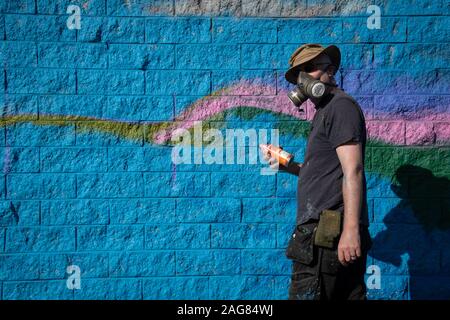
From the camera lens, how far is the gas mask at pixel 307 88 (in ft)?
11.7

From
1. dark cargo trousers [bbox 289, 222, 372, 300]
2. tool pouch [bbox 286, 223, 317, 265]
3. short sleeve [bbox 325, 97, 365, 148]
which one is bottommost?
dark cargo trousers [bbox 289, 222, 372, 300]

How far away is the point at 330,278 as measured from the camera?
3445 millimetres

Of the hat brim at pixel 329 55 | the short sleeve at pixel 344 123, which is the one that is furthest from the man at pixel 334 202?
the hat brim at pixel 329 55

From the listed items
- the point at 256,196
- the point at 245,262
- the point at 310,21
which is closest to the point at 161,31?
the point at 310,21

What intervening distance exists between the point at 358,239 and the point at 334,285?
31 cm

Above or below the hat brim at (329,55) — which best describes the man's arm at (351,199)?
below

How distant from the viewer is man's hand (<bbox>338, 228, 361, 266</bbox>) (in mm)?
3322

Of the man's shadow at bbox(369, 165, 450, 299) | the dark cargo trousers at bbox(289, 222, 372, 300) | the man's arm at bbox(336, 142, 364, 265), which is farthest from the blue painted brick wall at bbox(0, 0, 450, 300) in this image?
the man's arm at bbox(336, 142, 364, 265)

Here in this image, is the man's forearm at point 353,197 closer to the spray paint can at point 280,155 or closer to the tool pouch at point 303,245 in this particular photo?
the tool pouch at point 303,245

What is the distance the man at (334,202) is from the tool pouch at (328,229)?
0.02 m

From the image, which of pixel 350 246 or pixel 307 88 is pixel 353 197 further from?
pixel 307 88

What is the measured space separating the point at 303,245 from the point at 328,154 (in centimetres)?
54

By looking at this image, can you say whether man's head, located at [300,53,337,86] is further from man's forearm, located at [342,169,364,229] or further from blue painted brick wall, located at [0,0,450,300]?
blue painted brick wall, located at [0,0,450,300]

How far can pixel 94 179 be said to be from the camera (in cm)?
469
